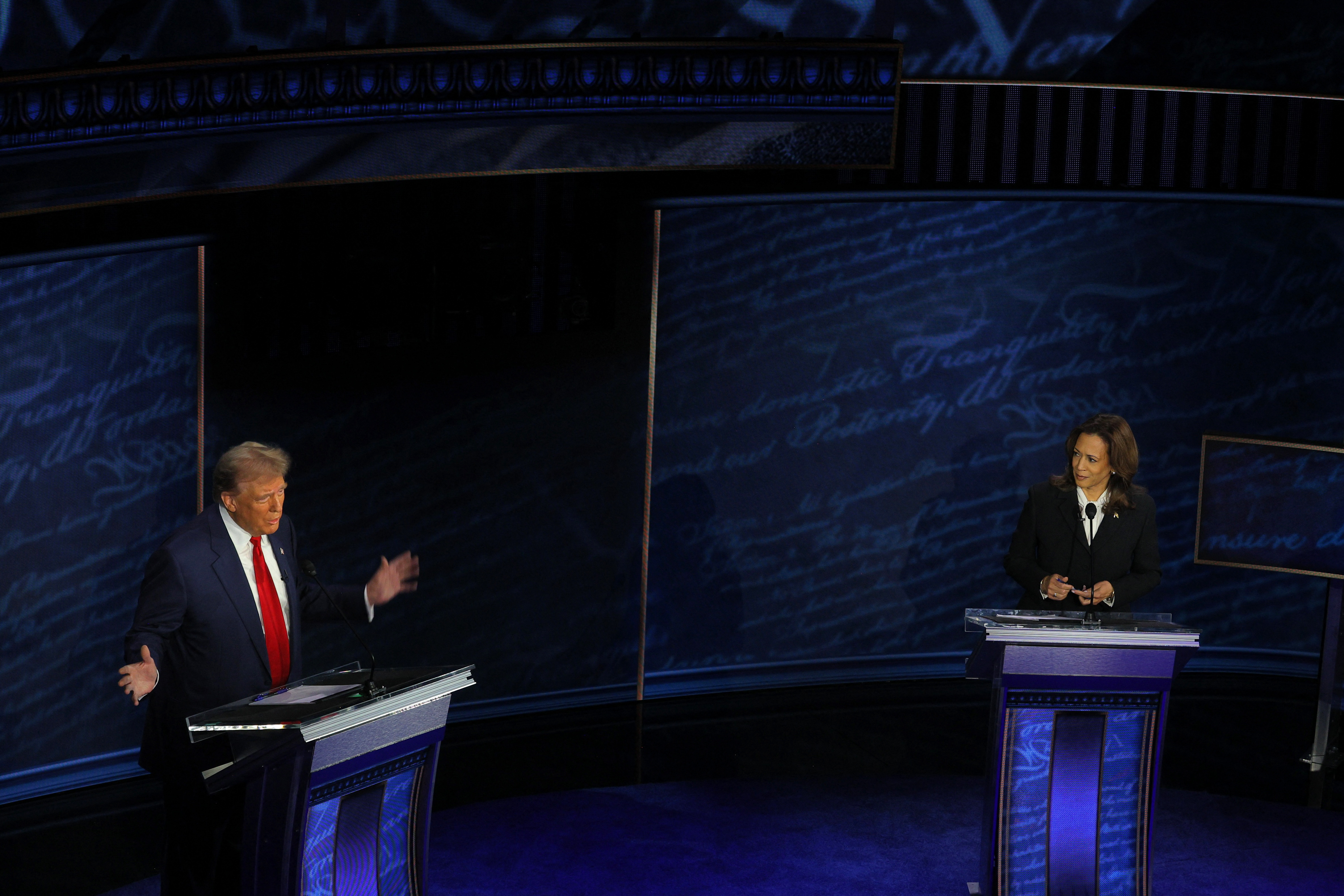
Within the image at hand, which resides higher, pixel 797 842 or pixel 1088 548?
pixel 1088 548

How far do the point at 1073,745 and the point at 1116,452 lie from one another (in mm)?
1077

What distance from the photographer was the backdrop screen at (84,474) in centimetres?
506

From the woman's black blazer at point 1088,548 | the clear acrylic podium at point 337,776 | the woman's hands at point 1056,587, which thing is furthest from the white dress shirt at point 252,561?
the woman's black blazer at point 1088,548

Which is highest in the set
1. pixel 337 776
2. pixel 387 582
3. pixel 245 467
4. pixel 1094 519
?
pixel 245 467

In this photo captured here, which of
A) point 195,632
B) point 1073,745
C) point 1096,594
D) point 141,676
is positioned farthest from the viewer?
point 1096,594

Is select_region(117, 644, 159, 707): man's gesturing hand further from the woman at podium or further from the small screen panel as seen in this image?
the small screen panel

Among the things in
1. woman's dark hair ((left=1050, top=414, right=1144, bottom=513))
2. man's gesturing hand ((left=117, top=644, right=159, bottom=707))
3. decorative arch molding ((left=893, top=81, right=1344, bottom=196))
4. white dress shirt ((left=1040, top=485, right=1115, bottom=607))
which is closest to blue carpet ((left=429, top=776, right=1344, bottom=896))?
white dress shirt ((left=1040, top=485, right=1115, bottom=607))

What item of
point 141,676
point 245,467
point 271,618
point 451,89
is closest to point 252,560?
point 271,618

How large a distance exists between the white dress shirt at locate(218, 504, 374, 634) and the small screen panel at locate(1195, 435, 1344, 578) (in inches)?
144

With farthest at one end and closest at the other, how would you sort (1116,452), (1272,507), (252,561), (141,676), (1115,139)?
(1115,139) < (1272,507) < (1116,452) < (252,561) < (141,676)

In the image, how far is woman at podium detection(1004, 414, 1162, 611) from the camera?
4727 mm

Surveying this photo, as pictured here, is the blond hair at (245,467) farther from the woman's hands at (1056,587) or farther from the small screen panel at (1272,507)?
the small screen panel at (1272,507)

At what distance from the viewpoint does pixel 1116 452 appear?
472 cm

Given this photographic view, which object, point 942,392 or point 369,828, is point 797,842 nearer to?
point 369,828
